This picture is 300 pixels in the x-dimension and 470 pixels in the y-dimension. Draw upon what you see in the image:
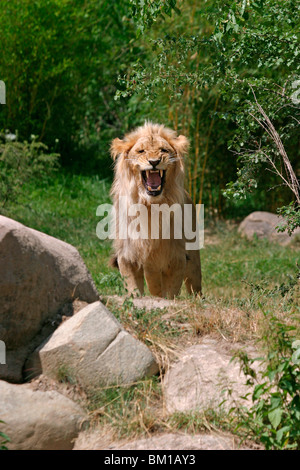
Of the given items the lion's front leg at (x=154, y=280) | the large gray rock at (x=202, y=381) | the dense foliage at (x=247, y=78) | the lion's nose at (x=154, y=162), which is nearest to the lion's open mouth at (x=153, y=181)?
the lion's nose at (x=154, y=162)

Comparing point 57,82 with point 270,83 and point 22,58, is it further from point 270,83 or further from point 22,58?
point 270,83

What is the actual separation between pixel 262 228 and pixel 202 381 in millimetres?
7947

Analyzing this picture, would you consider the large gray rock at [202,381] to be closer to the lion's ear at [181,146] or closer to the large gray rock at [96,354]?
the large gray rock at [96,354]

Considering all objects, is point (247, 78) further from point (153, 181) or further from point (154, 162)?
point (153, 181)

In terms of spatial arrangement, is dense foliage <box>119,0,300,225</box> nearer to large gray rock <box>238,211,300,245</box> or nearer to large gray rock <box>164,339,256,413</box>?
large gray rock <box>164,339,256,413</box>

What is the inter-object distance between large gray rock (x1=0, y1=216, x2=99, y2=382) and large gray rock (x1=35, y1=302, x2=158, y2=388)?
17 centimetres

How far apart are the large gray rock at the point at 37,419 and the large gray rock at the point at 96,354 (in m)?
0.26

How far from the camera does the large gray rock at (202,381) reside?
4.34 metres

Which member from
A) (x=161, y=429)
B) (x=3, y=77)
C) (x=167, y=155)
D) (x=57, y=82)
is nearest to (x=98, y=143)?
(x=57, y=82)

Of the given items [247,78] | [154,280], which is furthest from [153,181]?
[247,78]

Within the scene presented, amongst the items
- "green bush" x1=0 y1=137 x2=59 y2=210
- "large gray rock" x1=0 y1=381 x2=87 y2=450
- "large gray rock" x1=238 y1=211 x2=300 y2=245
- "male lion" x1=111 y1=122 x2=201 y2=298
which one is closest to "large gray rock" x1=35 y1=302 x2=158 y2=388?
"large gray rock" x1=0 y1=381 x2=87 y2=450

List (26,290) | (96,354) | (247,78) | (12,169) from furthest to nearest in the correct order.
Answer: (12,169) < (247,78) < (26,290) < (96,354)

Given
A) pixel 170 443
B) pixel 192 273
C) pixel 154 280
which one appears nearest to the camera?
pixel 170 443

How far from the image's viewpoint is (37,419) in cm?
407
